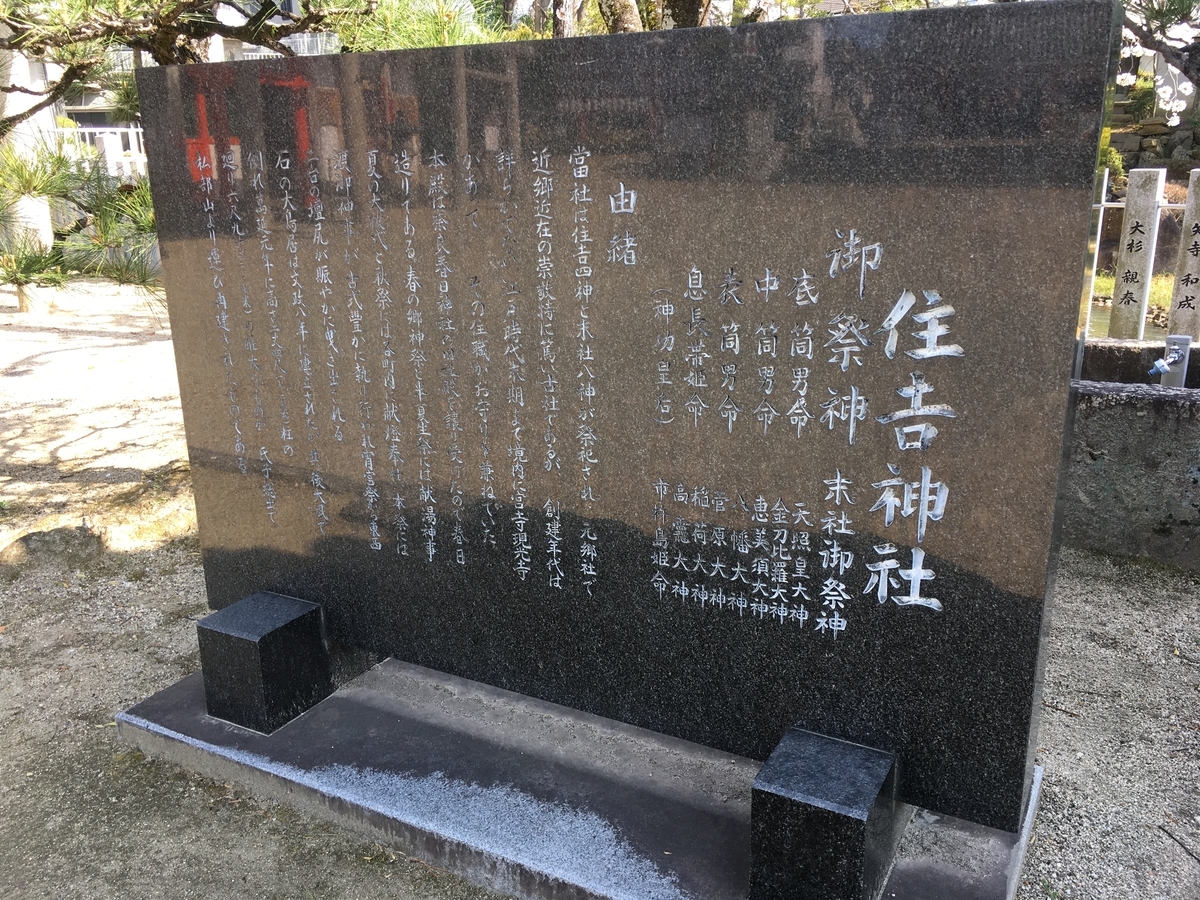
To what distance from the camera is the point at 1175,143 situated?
17.2m

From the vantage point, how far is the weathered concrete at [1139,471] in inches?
175

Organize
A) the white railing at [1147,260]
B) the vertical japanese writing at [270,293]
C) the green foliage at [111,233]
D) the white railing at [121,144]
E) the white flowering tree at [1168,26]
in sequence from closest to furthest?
the vertical japanese writing at [270,293] → the green foliage at [111,233] → the white flowering tree at [1168,26] → the white railing at [1147,260] → the white railing at [121,144]

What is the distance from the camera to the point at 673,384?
2.59m

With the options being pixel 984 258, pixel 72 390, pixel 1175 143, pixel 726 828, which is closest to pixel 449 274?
pixel 984 258

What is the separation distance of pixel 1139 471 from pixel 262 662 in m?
4.13

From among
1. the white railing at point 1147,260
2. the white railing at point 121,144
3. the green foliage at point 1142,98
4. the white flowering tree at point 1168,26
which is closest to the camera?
the white flowering tree at point 1168,26

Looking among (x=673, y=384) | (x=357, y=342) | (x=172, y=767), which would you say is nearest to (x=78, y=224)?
(x=357, y=342)

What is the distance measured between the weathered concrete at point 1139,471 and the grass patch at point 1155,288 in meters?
7.75

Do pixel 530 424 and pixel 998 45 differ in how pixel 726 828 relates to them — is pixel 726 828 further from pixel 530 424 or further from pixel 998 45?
pixel 998 45

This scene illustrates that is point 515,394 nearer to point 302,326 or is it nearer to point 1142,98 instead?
point 302,326

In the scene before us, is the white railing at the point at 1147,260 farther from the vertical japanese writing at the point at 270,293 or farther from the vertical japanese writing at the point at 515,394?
the vertical japanese writing at the point at 270,293

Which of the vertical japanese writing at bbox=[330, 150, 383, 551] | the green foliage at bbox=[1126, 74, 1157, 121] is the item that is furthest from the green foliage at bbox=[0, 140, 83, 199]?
the green foliage at bbox=[1126, 74, 1157, 121]

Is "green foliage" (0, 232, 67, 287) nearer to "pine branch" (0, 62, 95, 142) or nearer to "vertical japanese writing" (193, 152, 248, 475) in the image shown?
"pine branch" (0, 62, 95, 142)

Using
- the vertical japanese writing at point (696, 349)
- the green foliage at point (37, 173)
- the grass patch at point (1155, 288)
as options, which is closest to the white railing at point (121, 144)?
the green foliage at point (37, 173)
